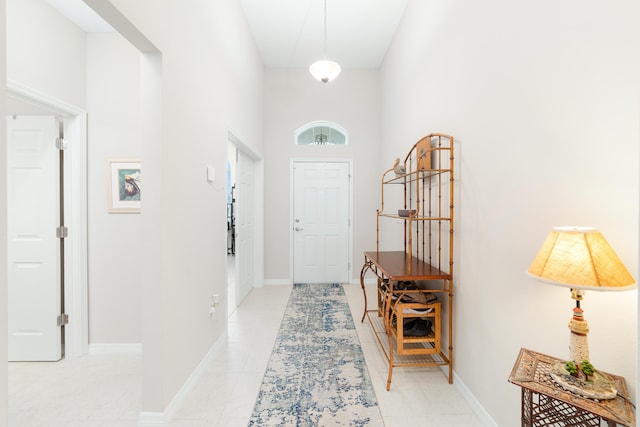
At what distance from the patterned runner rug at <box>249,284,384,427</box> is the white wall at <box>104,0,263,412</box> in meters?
Answer: 0.58

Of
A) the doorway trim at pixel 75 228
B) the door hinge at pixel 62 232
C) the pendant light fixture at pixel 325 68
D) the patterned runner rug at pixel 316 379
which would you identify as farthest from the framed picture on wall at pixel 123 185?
the pendant light fixture at pixel 325 68

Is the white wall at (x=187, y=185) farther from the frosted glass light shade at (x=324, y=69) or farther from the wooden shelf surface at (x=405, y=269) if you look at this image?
the wooden shelf surface at (x=405, y=269)

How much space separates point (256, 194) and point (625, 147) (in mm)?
4213

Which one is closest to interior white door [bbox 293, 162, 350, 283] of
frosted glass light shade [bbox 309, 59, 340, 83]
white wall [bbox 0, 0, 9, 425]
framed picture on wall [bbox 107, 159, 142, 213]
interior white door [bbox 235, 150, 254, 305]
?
interior white door [bbox 235, 150, 254, 305]

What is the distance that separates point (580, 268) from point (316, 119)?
4254 millimetres

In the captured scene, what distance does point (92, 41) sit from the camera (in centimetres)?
258

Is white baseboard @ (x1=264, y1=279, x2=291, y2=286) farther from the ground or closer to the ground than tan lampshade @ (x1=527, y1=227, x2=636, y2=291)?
closer to the ground

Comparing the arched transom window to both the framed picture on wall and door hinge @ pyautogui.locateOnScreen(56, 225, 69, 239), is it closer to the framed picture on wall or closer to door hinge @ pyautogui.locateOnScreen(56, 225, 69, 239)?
the framed picture on wall

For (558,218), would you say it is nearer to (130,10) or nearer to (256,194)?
(130,10)

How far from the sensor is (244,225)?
13.7ft

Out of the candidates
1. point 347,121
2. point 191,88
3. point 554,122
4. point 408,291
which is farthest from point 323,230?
point 554,122

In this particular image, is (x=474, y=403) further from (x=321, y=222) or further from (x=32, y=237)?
(x=32, y=237)

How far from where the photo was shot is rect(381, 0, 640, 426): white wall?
1.05 metres

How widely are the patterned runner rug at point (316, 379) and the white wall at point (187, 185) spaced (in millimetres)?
581
